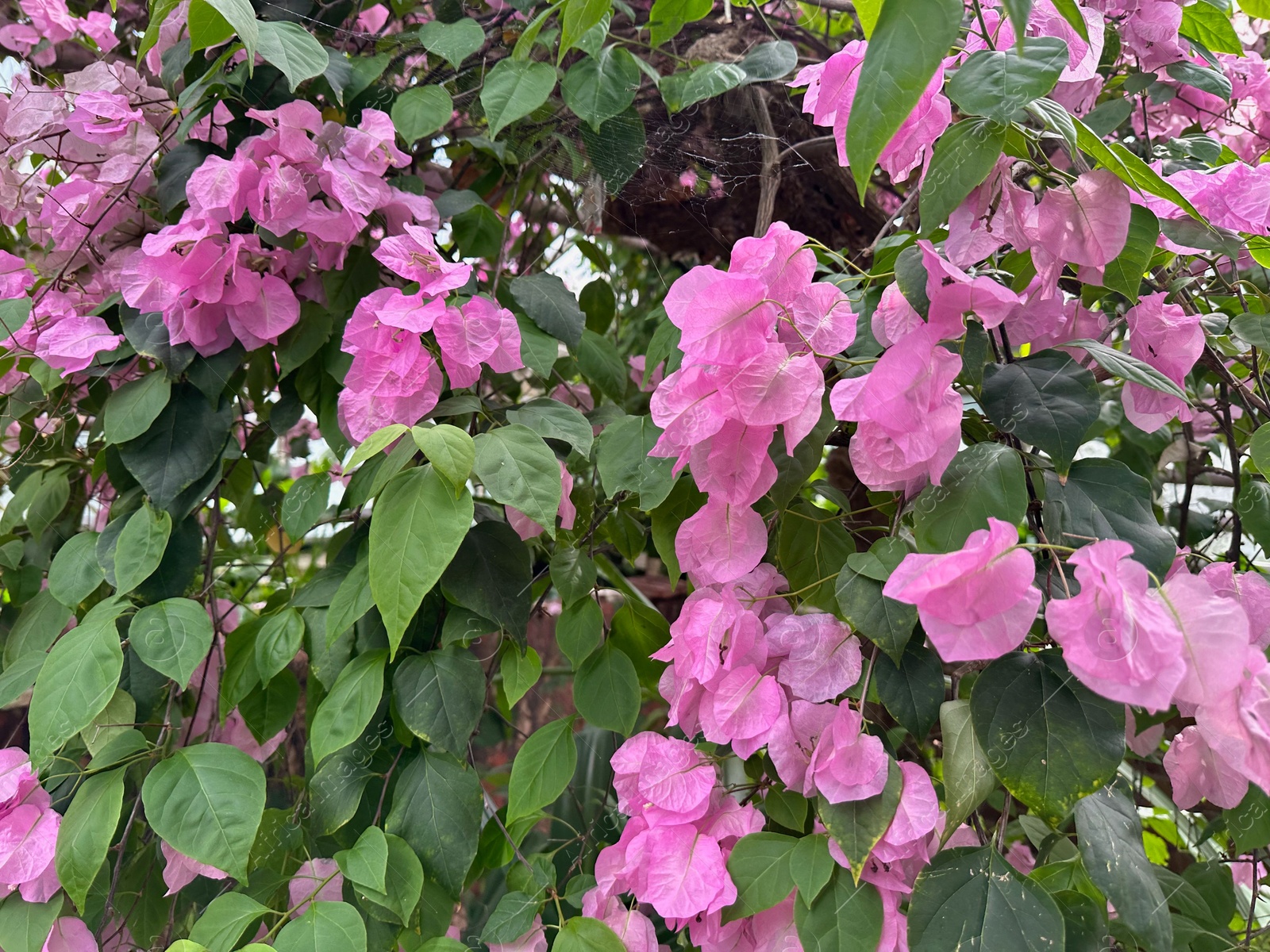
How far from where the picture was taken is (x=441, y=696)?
2.08 ft

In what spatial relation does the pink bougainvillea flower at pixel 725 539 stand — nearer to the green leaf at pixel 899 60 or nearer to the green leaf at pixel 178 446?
the green leaf at pixel 899 60

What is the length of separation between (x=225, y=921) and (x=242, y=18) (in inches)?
22.9

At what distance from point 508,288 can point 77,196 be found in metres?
0.39

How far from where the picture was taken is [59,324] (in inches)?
29.3

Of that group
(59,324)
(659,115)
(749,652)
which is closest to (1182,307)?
(749,652)

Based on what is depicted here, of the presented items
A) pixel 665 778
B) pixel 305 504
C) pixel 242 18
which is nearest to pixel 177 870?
pixel 305 504

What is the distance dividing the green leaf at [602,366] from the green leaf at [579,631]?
0.24 metres

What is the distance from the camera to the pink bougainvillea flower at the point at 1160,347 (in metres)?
0.57

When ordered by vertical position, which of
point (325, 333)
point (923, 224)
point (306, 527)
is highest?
point (923, 224)

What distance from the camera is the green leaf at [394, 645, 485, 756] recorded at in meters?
0.62

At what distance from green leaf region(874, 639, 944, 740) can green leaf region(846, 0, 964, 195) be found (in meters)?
0.29

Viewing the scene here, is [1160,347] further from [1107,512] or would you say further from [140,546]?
[140,546]

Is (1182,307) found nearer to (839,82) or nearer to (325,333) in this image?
(839,82)

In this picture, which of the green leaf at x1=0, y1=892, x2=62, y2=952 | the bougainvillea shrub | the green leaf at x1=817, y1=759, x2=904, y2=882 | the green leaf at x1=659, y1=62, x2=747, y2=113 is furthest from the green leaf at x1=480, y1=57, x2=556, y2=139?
the green leaf at x1=0, y1=892, x2=62, y2=952
